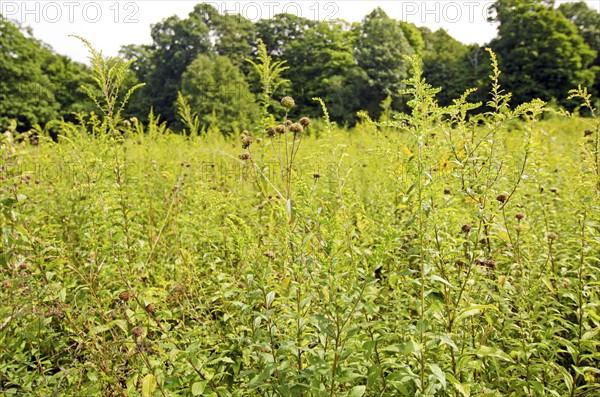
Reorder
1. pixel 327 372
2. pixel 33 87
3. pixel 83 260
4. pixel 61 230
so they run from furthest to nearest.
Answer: pixel 33 87 < pixel 61 230 < pixel 83 260 < pixel 327 372

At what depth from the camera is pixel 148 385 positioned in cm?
137

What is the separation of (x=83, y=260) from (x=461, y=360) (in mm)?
2666

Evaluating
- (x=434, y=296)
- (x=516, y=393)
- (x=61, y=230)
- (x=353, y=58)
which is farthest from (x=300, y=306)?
(x=353, y=58)

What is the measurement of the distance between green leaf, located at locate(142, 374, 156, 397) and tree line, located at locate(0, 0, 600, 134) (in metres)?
19.7

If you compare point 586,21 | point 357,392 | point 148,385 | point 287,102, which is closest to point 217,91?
point 287,102

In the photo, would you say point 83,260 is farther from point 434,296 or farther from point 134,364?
point 434,296

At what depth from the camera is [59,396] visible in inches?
69.5

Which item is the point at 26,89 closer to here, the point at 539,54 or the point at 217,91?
the point at 217,91

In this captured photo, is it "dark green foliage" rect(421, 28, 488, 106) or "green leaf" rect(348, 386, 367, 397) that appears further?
"dark green foliage" rect(421, 28, 488, 106)

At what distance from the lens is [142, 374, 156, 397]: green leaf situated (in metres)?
1.34

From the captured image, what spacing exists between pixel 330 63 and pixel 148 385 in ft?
109

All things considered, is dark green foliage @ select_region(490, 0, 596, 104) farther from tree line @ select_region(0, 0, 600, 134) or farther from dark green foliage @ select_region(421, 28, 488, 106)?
dark green foliage @ select_region(421, 28, 488, 106)

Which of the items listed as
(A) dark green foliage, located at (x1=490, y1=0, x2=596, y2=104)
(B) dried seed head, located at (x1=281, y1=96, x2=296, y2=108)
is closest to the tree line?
(A) dark green foliage, located at (x1=490, y1=0, x2=596, y2=104)

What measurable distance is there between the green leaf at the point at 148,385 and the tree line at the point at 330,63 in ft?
64.6
